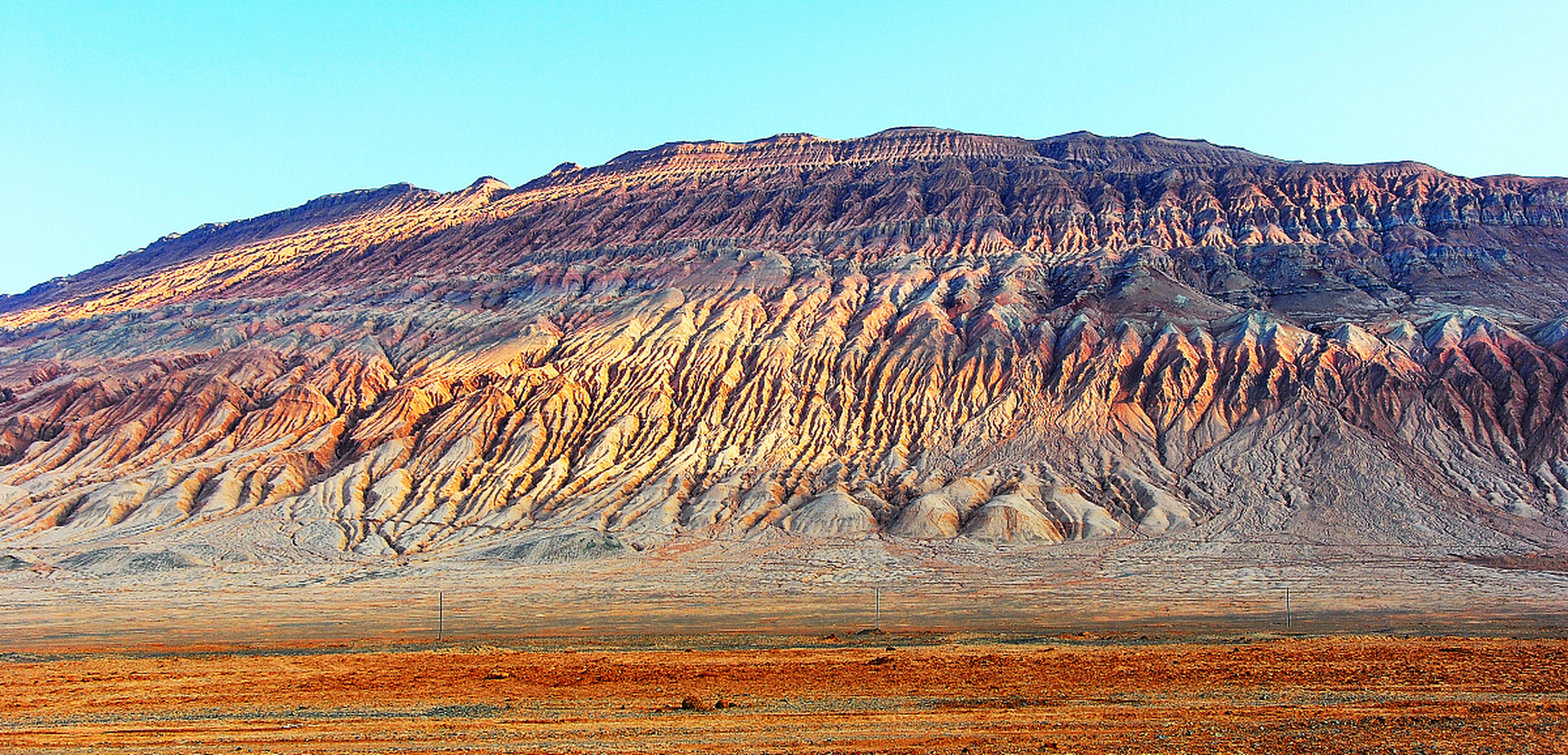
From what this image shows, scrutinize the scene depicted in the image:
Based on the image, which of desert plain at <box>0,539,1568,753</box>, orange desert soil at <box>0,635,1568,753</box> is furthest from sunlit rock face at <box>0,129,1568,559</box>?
orange desert soil at <box>0,635,1568,753</box>

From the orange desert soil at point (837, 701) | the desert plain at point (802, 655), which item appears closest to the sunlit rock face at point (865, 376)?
the desert plain at point (802, 655)

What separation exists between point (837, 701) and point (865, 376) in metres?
70.0

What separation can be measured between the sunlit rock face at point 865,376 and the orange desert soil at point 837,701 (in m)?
39.4

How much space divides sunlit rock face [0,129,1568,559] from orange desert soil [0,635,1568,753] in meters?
39.4

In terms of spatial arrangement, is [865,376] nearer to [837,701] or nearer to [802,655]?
[802,655]

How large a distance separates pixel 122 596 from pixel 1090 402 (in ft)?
213

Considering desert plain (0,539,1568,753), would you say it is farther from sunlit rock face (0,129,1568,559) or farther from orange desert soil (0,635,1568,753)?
sunlit rock face (0,129,1568,559)

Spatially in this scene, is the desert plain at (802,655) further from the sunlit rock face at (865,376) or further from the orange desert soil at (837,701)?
the sunlit rock face at (865,376)

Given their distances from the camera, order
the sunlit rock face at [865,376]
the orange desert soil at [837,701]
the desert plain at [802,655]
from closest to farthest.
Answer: the orange desert soil at [837,701]
the desert plain at [802,655]
the sunlit rock face at [865,376]

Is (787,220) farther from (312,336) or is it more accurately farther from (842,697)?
(842,697)

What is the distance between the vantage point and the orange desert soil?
16.9 metres

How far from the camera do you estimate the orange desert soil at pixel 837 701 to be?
55.5 feet

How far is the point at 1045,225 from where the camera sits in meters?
116

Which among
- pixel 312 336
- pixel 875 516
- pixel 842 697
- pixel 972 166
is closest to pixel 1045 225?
pixel 972 166
